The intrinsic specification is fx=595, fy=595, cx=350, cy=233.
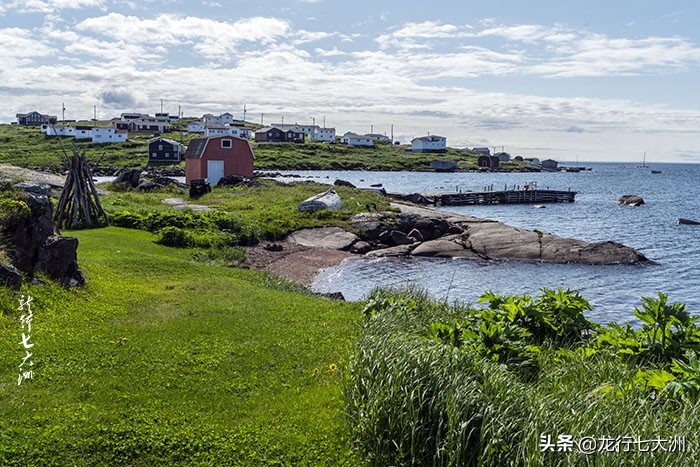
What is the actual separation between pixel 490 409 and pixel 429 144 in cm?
19031

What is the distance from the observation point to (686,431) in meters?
6.80

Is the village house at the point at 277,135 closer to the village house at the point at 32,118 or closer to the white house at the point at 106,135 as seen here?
the white house at the point at 106,135

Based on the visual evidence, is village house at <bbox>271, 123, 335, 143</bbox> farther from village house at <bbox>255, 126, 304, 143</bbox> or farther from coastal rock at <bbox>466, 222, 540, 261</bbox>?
coastal rock at <bbox>466, 222, 540, 261</bbox>

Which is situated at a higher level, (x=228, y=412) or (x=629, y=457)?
(x=629, y=457)

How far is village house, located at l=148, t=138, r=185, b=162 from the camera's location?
117 m

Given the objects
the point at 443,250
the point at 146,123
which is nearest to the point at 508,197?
the point at 443,250

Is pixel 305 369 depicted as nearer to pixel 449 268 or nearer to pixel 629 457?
pixel 629 457

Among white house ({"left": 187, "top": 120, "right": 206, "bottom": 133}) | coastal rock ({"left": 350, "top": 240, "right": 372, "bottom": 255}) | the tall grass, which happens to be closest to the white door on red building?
coastal rock ({"left": 350, "top": 240, "right": 372, "bottom": 255})

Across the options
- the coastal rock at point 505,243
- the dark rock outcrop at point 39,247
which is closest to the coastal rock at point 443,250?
the coastal rock at point 505,243

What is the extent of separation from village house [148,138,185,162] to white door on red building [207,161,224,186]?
57.3m

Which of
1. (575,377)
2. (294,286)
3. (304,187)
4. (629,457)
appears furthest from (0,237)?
(304,187)

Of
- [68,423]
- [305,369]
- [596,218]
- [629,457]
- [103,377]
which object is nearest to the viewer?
[629,457]

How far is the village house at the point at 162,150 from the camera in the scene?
384 feet

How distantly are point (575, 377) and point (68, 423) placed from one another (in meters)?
7.67
